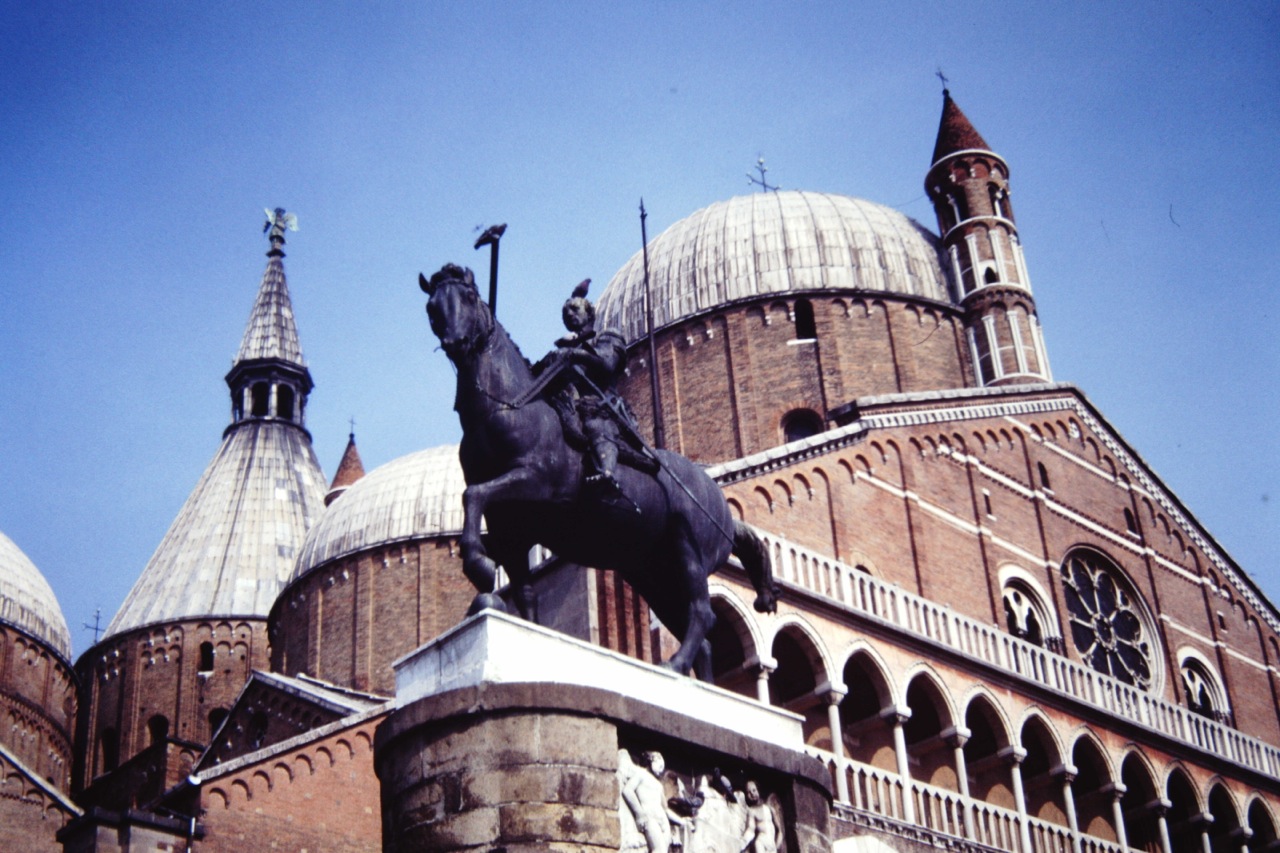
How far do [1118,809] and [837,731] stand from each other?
6410 mm

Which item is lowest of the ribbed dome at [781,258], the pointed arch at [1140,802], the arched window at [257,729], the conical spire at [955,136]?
the pointed arch at [1140,802]

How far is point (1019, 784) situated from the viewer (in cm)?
2344

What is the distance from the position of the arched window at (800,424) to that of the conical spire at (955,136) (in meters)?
7.22

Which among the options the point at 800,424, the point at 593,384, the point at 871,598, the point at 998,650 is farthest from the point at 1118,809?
the point at 593,384

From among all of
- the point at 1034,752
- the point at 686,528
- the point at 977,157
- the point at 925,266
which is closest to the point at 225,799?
the point at 1034,752

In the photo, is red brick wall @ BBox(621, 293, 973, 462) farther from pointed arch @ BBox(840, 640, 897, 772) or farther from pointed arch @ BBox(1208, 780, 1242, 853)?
pointed arch @ BBox(1208, 780, 1242, 853)

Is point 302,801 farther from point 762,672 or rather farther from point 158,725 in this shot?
point 158,725

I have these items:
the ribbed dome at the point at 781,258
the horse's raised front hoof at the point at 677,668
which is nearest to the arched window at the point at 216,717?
the ribbed dome at the point at 781,258

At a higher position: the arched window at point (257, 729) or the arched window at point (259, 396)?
the arched window at point (259, 396)

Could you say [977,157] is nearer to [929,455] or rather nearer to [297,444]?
[929,455]

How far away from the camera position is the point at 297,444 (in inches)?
2306

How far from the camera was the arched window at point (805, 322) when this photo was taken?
3325 centimetres

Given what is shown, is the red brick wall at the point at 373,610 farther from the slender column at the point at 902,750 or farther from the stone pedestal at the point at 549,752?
the stone pedestal at the point at 549,752

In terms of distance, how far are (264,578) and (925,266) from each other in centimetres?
2611
